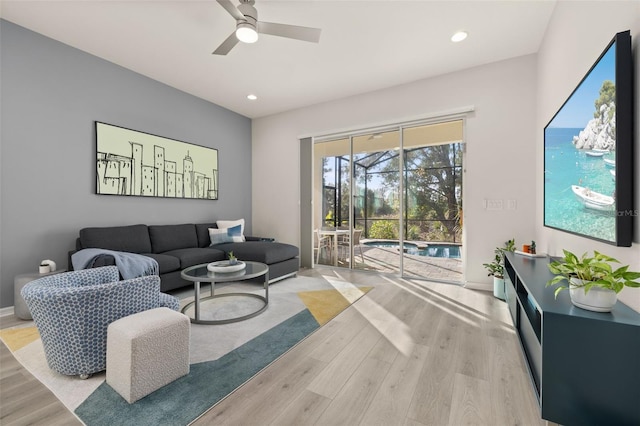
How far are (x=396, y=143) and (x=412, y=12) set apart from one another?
6.16 feet

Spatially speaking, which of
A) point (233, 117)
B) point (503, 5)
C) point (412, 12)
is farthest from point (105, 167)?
point (503, 5)

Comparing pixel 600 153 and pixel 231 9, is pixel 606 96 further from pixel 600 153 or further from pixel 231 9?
pixel 231 9

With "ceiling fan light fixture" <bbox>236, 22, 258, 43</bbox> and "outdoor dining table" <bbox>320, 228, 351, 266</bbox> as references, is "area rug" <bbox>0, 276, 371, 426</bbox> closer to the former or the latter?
"outdoor dining table" <bbox>320, 228, 351, 266</bbox>

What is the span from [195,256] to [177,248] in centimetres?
64

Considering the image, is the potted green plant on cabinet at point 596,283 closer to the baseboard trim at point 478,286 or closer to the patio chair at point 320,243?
the baseboard trim at point 478,286

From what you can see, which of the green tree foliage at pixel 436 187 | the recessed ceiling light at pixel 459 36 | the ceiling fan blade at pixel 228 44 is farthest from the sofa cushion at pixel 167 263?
the recessed ceiling light at pixel 459 36

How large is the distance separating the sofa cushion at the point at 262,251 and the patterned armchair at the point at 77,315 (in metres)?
1.89

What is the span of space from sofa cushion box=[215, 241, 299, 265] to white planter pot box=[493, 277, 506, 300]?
2.62m

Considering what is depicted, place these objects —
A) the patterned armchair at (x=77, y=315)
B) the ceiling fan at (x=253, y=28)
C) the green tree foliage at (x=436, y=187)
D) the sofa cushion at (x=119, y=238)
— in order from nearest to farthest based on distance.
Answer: the patterned armchair at (x=77, y=315) → the ceiling fan at (x=253, y=28) → the sofa cushion at (x=119, y=238) → the green tree foliage at (x=436, y=187)

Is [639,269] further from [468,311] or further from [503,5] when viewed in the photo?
[503,5]

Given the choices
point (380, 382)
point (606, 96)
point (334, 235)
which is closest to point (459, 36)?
point (606, 96)

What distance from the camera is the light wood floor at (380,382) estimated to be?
1371 millimetres

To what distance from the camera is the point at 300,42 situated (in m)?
3.01

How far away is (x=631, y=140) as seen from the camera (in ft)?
4.01
